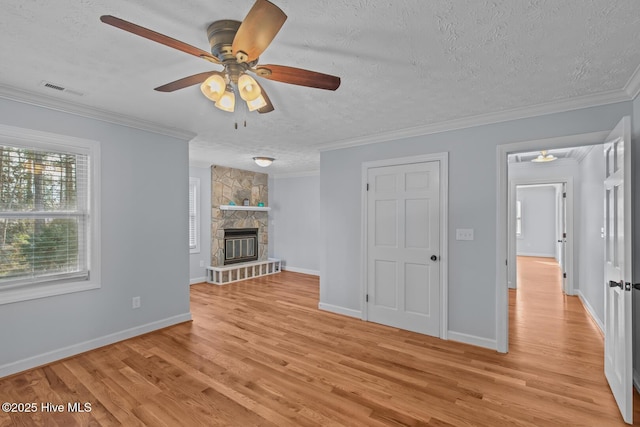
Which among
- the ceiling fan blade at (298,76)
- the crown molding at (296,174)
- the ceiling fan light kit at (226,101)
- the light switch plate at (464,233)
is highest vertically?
the crown molding at (296,174)

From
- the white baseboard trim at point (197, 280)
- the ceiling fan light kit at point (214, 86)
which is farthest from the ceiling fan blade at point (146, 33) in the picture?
the white baseboard trim at point (197, 280)

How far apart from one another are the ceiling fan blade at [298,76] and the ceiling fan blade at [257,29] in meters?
0.15

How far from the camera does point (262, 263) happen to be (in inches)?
275

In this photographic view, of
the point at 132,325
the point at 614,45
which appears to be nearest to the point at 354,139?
the point at 614,45

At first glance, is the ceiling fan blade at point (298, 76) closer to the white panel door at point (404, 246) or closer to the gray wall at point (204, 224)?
the white panel door at point (404, 246)

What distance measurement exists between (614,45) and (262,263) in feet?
21.0

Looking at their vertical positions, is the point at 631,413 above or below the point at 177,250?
below

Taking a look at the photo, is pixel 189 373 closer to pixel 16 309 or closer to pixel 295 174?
pixel 16 309

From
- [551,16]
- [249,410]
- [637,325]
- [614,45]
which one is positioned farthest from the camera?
[637,325]

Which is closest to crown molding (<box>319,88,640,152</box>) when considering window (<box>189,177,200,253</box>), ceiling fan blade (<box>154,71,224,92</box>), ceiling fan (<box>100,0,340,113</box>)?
ceiling fan (<box>100,0,340,113</box>)

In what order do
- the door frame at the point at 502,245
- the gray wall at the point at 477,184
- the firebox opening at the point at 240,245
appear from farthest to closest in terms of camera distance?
the firebox opening at the point at 240,245
the door frame at the point at 502,245
the gray wall at the point at 477,184

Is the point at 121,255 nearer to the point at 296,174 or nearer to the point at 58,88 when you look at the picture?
the point at 58,88

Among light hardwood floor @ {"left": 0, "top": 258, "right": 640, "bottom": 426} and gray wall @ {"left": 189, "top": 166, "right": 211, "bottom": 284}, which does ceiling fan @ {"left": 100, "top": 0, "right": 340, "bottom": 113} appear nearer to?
light hardwood floor @ {"left": 0, "top": 258, "right": 640, "bottom": 426}

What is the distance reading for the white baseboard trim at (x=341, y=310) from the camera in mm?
4090
